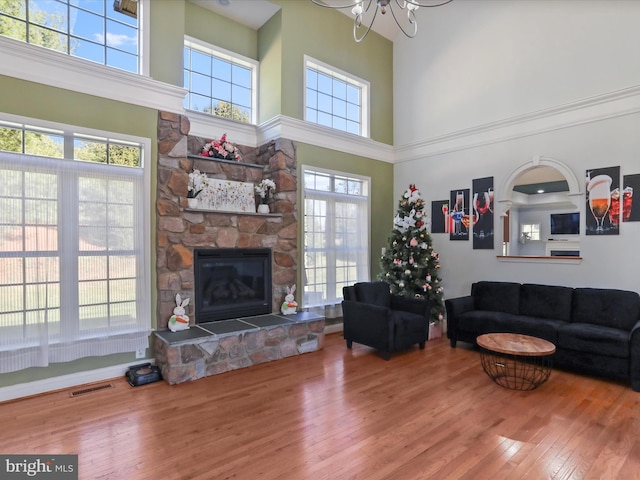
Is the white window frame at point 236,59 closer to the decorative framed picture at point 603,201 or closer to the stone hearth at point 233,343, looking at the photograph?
the stone hearth at point 233,343

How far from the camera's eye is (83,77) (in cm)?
374

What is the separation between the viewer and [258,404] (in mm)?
3342

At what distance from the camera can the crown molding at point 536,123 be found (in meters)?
4.38

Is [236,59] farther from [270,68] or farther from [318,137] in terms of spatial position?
[318,137]

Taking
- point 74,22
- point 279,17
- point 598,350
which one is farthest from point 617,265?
point 74,22

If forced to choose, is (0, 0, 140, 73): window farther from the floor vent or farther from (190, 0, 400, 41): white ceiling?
the floor vent

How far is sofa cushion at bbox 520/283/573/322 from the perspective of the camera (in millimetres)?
4555

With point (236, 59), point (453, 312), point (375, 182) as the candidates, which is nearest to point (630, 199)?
point (453, 312)

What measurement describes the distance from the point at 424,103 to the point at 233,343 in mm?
5269

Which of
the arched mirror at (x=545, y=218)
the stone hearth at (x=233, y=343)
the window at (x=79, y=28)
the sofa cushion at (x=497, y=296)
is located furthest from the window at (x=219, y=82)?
the arched mirror at (x=545, y=218)

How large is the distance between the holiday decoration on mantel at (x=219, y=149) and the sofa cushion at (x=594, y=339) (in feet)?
15.9

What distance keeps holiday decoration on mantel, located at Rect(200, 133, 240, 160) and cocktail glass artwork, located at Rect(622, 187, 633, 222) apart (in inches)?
202

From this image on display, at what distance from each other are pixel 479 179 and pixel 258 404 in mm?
4687

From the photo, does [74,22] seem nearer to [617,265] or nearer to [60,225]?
[60,225]
